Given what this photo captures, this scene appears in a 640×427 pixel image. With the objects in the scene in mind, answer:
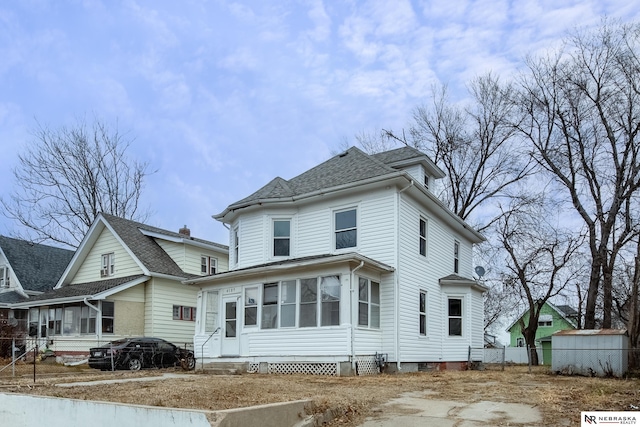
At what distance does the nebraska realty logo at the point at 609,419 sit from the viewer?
654 centimetres

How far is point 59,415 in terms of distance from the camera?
27.5ft

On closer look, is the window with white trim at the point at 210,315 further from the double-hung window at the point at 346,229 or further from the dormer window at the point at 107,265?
the dormer window at the point at 107,265

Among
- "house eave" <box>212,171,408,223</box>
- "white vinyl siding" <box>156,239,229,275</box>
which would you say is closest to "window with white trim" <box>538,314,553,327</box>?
"white vinyl siding" <box>156,239,229,275</box>

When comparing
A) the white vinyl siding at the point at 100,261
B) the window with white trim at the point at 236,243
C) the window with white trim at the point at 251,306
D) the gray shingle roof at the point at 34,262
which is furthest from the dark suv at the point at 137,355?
the gray shingle roof at the point at 34,262

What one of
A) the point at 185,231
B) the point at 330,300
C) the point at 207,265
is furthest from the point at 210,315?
the point at 185,231

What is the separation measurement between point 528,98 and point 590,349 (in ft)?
53.6

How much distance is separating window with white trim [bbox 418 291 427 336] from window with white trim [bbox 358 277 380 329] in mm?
2292

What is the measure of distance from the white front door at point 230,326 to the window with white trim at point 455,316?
7956 millimetres

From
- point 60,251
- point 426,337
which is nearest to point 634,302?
point 426,337

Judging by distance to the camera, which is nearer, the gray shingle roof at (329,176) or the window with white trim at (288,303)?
the window with white trim at (288,303)

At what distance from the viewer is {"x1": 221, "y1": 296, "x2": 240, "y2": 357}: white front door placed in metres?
19.2

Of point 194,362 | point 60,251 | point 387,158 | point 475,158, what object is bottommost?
point 194,362

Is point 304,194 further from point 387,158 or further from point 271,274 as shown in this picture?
point 387,158

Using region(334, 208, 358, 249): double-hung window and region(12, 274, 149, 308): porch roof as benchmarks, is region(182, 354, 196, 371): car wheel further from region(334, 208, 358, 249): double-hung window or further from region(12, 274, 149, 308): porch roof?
region(334, 208, 358, 249): double-hung window
